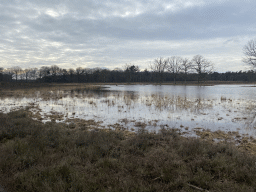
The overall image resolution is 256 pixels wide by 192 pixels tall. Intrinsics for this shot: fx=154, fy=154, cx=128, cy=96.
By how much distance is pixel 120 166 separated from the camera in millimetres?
4605

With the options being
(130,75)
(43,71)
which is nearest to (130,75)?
(130,75)

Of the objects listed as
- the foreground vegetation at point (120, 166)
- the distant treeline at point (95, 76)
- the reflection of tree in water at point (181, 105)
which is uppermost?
the distant treeline at point (95, 76)

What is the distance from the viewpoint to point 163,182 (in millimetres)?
3965

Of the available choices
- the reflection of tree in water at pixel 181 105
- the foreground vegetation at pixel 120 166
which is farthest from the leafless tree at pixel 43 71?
the foreground vegetation at pixel 120 166

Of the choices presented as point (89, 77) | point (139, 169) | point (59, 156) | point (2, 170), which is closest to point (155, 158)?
point (139, 169)

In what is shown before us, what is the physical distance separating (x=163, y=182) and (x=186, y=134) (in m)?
4.74

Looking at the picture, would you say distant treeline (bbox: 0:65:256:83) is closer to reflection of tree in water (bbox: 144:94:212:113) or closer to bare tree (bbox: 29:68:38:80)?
bare tree (bbox: 29:68:38:80)

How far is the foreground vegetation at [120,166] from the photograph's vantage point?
147 inches

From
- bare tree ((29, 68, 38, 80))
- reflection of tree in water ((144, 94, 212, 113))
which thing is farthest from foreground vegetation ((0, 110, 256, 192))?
bare tree ((29, 68, 38, 80))

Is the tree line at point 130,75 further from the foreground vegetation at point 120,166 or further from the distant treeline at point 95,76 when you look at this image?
the foreground vegetation at point 120,166

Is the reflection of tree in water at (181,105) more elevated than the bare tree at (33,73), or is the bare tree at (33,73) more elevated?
the bare tree at (33,73)

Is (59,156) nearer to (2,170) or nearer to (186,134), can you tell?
(2,170)

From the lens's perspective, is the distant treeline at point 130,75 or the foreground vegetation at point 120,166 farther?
the distant treeline at point 130,75

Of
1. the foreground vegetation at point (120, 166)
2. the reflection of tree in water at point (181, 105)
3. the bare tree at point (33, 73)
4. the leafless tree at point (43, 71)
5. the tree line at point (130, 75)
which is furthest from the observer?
the bare tree at point (33, 73)
